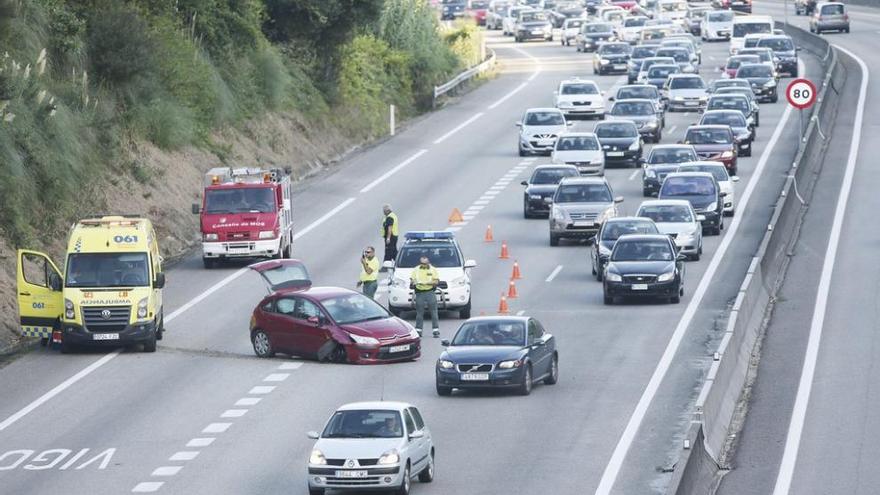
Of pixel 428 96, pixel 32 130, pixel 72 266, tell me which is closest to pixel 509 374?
pixel 72 266

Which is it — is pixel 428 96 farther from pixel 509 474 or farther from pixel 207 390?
pixel 509 474

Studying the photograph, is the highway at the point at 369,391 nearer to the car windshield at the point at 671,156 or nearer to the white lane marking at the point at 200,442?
the white lane marking at the point at 200,442

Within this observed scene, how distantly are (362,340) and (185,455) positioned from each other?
25.1ft

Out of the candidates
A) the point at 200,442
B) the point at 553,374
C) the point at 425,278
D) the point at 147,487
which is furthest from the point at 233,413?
the point at 425,278

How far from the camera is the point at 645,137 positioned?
67.1 meters

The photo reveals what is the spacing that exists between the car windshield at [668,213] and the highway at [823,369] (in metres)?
2.78

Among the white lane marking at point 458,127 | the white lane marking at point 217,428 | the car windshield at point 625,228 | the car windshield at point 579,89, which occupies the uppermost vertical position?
the white lane marking at point 217,428

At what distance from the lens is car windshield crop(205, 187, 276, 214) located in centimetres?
4731

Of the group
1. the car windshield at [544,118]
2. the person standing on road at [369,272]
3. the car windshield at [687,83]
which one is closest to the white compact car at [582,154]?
the car windshield at [544,118]

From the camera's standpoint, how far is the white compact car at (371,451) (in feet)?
83.0

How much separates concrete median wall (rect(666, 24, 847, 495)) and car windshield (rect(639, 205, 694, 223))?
2181 mm

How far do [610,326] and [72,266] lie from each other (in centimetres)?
1063

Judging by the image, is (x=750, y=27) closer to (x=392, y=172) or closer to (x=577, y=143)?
(x=392, y=172)

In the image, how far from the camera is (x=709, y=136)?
60.9m
